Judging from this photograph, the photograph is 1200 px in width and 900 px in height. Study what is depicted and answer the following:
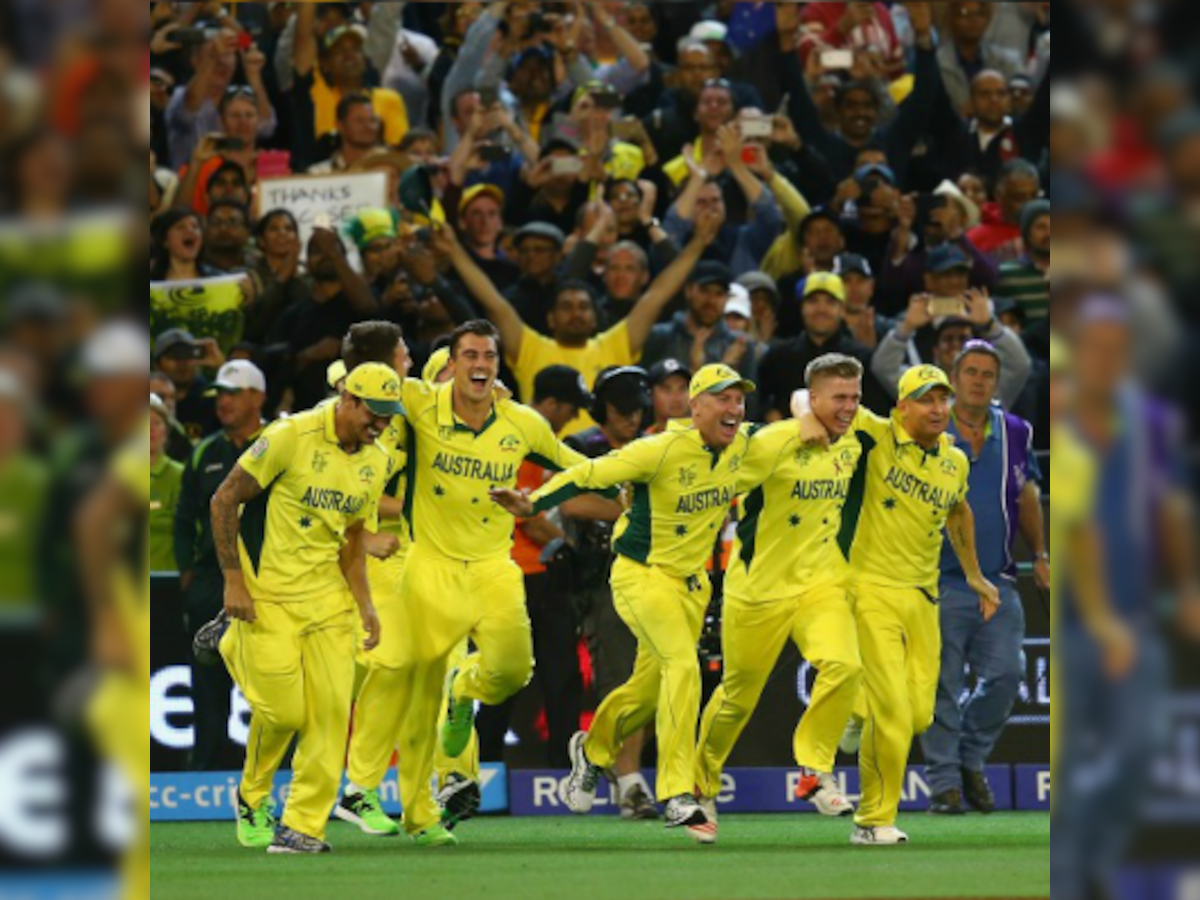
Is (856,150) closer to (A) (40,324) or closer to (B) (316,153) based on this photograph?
(B) (316,153)

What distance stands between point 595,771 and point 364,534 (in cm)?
213

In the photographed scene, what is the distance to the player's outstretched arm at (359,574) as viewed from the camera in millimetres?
10516

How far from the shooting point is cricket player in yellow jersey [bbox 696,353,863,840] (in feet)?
36.4

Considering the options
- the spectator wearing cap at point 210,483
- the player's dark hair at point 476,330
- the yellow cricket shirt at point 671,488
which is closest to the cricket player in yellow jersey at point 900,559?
the yellow cricket shirt at point 671,488

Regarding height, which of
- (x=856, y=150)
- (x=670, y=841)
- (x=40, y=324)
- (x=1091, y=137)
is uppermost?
(x=856, y=150)

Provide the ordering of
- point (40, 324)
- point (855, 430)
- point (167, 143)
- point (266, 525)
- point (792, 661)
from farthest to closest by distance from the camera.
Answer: point (167, 143) < point (792, 661) < point (855, 430) < point (266, 525) < point (40, 324)

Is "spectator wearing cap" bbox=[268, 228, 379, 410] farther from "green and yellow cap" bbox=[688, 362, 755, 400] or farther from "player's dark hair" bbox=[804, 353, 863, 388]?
"player's dark hair" bbox=[804, 353, 863, 388]

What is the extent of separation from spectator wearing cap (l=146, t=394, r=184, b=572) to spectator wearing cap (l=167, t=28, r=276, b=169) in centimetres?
289

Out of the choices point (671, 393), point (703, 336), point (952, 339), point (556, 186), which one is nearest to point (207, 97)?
point (556, 186)

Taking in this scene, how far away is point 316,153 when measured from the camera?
15.8m

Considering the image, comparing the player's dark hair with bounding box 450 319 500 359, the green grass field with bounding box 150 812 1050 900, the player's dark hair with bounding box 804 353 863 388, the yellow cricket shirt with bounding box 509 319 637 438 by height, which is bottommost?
the green grass field with bounding box 150 812 1050 900

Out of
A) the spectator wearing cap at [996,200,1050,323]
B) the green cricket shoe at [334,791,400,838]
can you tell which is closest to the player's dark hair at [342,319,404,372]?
the green cricket shoe at [334,791,400,838]

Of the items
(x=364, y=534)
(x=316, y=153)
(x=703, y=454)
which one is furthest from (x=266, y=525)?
(x=316, y=153)

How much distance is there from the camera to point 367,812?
11398 mm
